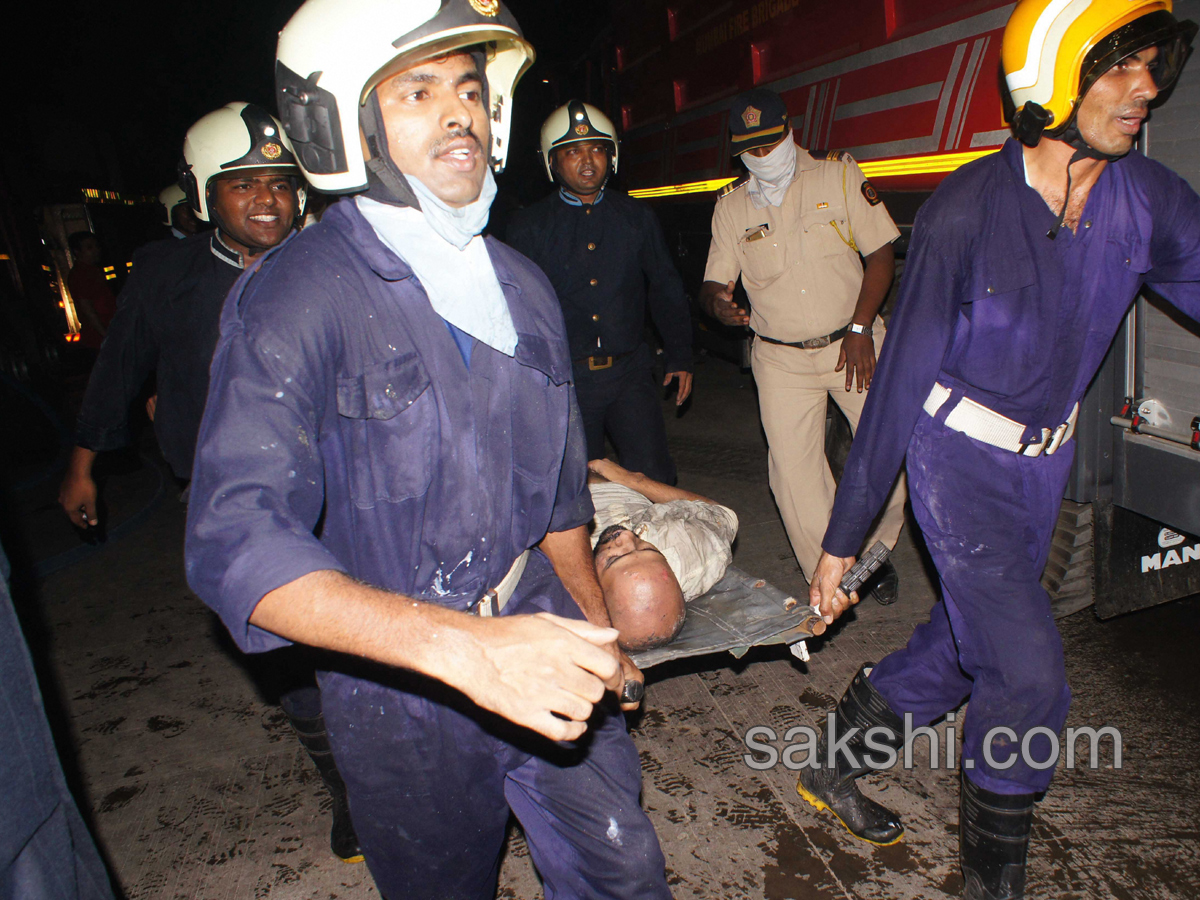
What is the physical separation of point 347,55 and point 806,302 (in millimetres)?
2695

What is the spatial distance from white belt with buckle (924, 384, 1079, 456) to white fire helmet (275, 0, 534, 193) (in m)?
1.44

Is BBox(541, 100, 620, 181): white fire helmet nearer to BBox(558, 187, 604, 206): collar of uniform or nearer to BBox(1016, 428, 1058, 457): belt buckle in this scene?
BBox(558, 187, 604, 206): collar of uniform

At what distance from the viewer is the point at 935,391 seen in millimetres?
2117

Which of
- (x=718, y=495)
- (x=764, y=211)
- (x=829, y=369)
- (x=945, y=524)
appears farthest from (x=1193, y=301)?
(x=718, y=495)

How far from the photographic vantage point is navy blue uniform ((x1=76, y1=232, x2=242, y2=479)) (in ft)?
8.93

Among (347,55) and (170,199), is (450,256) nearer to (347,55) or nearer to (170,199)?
(347,55)

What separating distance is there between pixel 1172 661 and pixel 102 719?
4.55m

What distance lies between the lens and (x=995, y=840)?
2006mm

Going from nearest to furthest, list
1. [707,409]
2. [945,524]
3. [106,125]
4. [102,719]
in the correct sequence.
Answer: [945,524], [102,719], [707,409], [106,125]

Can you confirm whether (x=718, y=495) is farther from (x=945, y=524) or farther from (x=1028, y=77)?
(x=1028, y=77)

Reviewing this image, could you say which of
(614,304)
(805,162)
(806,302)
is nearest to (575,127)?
(614,304)

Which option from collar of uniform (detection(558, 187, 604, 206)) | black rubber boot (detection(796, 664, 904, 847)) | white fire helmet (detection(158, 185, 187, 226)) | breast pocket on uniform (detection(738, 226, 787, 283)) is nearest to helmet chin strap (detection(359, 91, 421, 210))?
black rubber boot (detection(796, 664, 904, 847))

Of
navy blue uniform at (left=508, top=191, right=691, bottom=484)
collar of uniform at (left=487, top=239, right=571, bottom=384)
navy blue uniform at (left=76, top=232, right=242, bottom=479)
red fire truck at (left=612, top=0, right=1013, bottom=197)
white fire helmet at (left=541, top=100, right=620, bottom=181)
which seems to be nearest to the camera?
collar of uniform at (left=487, top=239, right=571, bottom=384)

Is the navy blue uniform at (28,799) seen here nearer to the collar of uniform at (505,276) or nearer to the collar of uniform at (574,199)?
the collar of uniform at (505,276)
